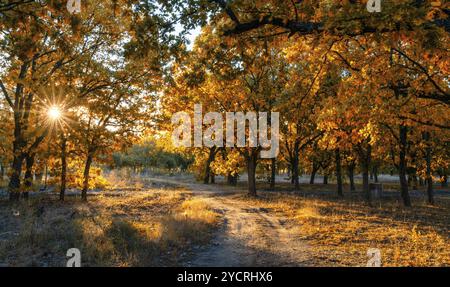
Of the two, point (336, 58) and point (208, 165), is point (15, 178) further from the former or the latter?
point (208, 165)

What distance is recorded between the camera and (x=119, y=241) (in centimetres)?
950

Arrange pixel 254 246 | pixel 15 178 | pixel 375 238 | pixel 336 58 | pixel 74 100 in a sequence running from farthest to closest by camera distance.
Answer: pixel 15 178 < pixel 74 100 < pixel 375 238 < pixel 336 58 < pixel 254 246

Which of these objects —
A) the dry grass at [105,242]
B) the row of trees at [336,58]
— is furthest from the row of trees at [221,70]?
the dry grass at [105,242]

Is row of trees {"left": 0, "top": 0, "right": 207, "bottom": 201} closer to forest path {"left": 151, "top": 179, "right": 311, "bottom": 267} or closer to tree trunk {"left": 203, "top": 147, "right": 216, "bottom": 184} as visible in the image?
forest path {"left": 151, "top": 179, "right": 311, "bottom": 267}

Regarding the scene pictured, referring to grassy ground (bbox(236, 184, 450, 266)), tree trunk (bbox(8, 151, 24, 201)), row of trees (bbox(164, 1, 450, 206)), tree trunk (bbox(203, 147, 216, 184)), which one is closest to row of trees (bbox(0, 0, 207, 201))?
tree trunk (bbox(8, 151, 24, 201))

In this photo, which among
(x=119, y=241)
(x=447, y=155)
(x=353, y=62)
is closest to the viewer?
(x=119, y=241)

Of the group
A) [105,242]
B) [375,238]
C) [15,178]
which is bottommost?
[375,238]

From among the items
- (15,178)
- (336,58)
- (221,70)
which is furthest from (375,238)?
(15,178)

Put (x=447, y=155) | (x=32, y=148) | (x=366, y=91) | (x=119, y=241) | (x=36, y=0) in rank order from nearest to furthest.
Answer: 1. (x=36, y=0)
2. (x=119, y=241)
3. (x=366, y=91)
4. (x=32, y=148)
5. (x=447, y=155)

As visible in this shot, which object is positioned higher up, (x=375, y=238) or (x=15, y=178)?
(x=15, y=178)
